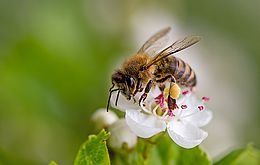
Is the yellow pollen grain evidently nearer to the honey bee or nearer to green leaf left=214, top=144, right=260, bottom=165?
the honey bee

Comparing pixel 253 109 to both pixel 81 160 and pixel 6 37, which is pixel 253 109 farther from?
pixel 81 160

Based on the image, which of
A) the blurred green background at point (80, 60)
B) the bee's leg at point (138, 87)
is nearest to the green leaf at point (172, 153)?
the bee's leg at point (138, 87)

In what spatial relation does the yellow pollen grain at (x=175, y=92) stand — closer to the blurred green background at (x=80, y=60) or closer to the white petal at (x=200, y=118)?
the white petal at (x=200, y=118)

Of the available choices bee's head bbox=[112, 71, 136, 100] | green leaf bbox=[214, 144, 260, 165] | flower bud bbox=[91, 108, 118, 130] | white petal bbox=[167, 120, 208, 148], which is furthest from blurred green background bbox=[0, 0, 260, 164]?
green leaf bbox=[214, 144, 260, 165]

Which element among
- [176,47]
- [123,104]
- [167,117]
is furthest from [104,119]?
[176,47]

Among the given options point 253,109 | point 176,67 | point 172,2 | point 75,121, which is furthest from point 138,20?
point 176,67
